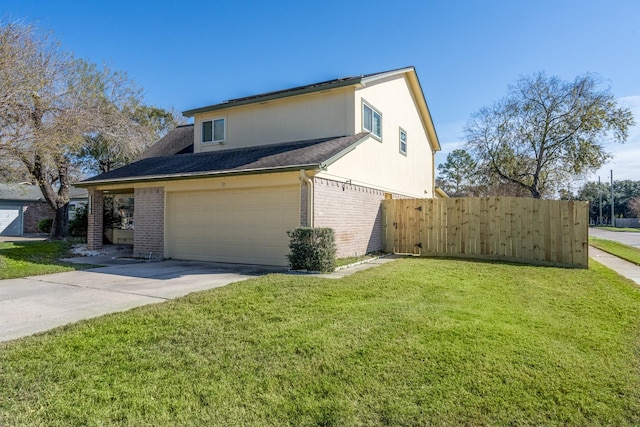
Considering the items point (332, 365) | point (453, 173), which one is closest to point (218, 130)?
point (332, 365)

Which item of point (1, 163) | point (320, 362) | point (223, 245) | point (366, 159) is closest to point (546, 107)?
point (366, 159)

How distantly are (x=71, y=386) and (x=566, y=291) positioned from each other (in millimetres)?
7929

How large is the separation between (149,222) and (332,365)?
34.6 ft

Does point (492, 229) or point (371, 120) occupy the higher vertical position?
point (371, 120)

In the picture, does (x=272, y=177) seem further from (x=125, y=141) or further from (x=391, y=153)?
(x=125, y=141)

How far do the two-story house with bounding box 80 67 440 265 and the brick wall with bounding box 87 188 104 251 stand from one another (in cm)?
4

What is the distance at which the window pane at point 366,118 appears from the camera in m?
12.5

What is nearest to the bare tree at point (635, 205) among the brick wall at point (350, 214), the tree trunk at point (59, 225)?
the brick wall at point (350, 214)

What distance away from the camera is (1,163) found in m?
11.2

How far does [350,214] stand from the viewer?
36.9 feet

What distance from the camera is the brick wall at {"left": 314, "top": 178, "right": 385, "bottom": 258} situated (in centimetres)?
982

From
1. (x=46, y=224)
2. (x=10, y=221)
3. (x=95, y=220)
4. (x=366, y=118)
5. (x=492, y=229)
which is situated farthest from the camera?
(x=10, y=221)

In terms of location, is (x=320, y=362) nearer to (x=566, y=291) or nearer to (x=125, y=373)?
(x=125, y=373)

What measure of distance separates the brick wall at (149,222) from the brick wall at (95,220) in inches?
96.0
